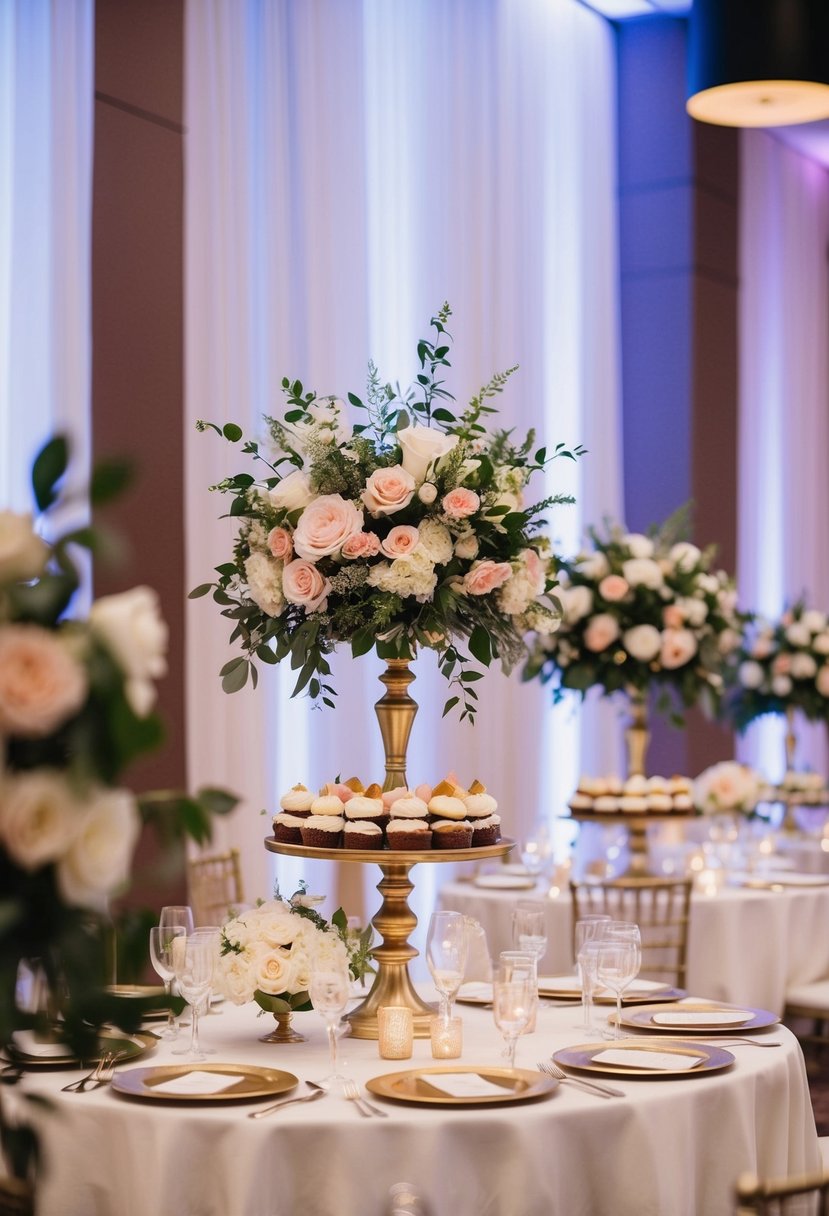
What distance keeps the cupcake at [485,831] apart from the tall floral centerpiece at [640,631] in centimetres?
251

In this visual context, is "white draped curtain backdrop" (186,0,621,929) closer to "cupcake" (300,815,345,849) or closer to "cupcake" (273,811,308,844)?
"cupcake" (273,811,308,844)

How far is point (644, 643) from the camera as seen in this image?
5.82 metres

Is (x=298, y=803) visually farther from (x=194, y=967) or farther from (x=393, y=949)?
(x=194, y=967)

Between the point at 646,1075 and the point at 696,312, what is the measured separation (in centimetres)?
704

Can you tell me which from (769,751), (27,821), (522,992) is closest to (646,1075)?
(522,992)

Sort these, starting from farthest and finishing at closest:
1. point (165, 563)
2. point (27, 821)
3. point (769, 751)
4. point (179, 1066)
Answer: point (769, 751), point (165, 563), point (179, 1066), point (27, 821)

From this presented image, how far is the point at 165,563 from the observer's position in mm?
5742

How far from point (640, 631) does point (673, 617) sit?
126 mm

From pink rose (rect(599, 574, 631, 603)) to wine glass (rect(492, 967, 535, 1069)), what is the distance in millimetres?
3135

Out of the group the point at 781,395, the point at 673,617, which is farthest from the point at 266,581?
the point at 781,395

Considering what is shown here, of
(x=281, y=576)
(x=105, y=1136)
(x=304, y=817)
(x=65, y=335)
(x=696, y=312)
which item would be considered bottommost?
(x=105, y=1136)

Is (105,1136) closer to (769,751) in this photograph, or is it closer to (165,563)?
(165,563)

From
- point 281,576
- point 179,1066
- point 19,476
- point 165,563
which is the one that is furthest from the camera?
point 165,563

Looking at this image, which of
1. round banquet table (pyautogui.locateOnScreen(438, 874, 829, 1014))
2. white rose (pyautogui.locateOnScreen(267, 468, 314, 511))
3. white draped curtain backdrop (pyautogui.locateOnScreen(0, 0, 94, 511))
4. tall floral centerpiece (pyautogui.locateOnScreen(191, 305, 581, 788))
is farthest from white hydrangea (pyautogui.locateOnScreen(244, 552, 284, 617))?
round banquet table (pyautogui.locateOnScreen(438, 874, 829, 1014))
